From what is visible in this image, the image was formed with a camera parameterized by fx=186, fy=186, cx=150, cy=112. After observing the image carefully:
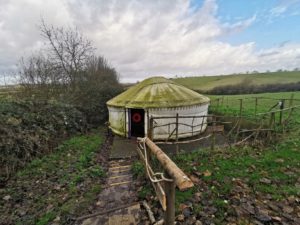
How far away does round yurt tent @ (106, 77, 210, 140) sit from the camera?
969 cm

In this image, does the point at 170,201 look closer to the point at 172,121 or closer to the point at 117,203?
the point at 117,203

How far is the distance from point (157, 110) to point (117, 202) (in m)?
5.91

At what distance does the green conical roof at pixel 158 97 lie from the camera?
32.0 feet

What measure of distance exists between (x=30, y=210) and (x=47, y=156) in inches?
122

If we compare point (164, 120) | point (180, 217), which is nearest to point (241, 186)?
point (180, 217)

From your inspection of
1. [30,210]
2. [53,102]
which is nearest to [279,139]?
[30,210]

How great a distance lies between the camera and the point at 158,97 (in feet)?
33.4

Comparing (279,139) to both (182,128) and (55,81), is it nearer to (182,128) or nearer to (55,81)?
(182,128)

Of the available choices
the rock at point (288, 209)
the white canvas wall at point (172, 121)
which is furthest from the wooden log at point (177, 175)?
the white canvas wall at point (172, 121)

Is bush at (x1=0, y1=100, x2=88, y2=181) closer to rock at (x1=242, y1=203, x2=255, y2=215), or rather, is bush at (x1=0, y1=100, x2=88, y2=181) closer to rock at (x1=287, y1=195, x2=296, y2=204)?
rock at (x1=242, y1=203, x2=255, y2=215)

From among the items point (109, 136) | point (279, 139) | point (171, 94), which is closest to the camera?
point (279, 139)

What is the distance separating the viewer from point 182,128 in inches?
388

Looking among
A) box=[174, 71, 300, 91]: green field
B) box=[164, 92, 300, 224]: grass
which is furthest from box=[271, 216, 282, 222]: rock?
box=[174, 71, 300, 91]: green field

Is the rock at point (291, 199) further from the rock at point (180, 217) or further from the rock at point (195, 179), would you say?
the rock at point (180, 217)
